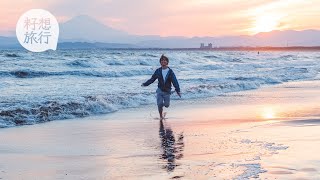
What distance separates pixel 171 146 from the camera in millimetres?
8289

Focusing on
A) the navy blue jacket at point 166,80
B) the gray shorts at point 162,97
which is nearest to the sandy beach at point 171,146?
the gray shorts at point 162,97

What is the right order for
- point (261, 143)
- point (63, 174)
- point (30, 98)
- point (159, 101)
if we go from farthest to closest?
point (30, 98) < point (159, 101) < point (261, 143) < point (63, 174)

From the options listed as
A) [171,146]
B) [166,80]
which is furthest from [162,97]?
[171,146]

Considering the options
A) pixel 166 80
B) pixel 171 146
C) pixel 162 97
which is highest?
pixel 166 80

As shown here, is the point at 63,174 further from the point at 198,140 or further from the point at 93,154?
the point at 198,140

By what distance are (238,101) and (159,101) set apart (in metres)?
4.72

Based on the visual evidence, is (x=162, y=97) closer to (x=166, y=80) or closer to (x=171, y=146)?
(x=166, y=80)

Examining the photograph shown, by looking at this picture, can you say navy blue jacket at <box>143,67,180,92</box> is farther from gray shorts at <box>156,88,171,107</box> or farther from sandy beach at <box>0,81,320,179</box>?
sandy beach at <box>0,81,320,179</box>

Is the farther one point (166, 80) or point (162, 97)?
point (162, 97)

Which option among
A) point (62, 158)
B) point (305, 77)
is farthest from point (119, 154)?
point (305, 77)

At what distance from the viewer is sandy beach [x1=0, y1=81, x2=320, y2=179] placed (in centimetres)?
633

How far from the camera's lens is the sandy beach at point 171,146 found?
6.33 meters

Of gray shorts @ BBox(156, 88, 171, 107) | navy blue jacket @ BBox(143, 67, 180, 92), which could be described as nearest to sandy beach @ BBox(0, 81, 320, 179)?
gray shorts @ BBox(156, 88, 171, 107)

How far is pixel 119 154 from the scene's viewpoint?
7.57m
